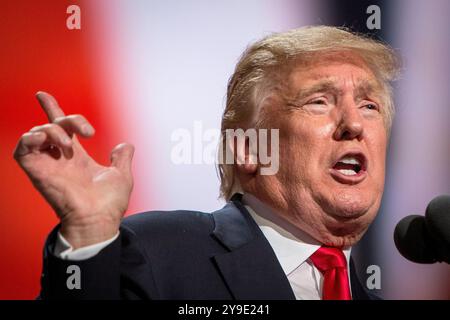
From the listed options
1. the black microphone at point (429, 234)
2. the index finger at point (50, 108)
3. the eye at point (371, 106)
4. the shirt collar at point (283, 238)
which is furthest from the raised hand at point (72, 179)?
the eye at point (371, 106)

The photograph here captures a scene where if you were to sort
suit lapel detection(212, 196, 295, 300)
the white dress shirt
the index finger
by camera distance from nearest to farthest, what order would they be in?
1. the index finger
2. suit lapel detection(212, 196, 295, 300)
3. the white dress shirt

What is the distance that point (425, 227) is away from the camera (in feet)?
3.86

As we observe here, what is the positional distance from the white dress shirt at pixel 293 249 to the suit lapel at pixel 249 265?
6cm

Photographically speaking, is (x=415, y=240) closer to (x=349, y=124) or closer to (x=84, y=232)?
(x=349, y=124)

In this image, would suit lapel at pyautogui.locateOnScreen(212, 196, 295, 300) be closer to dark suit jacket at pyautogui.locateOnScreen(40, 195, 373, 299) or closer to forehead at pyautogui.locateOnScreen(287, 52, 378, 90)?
dark suit jacket at pyautogui.locateOnScreen(40, 195, 373, 299)

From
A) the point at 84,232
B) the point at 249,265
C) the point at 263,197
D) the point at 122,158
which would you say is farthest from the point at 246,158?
the point at 84,232

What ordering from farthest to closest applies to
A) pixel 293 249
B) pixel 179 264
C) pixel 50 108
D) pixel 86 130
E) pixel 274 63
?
pixel 274 63, pixel 293 249, pixel 179 264, pixel 50 108, pixel 86 130

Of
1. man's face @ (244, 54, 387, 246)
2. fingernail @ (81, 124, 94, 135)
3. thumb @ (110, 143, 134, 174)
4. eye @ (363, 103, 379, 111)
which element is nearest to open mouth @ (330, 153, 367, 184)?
man's face @ (244, 54, 387, 246)

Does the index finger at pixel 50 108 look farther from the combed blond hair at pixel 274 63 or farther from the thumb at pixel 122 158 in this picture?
the combed blond hair at pixel 274 63

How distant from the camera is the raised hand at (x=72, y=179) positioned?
3.29ft

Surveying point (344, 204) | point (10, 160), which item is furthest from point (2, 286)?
point (344, 204)

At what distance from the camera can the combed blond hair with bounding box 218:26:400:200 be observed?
145cm

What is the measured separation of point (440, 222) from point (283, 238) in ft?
1.20

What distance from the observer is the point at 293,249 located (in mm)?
1355
